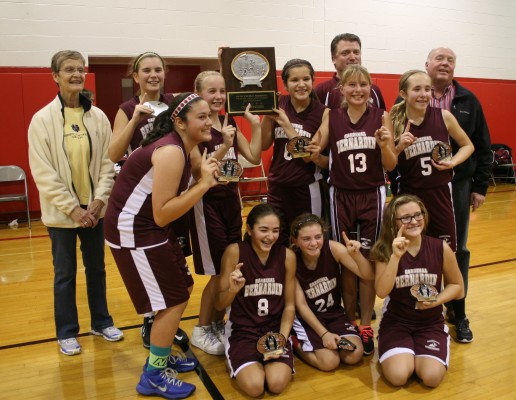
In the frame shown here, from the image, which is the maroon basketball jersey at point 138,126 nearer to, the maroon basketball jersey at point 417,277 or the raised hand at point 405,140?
the raised hand at point 405,140

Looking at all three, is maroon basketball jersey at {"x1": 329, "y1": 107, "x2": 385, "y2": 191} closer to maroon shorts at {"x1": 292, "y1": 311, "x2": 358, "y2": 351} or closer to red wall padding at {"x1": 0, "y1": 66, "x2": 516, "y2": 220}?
maroon shorts at {"x1": 292, "y1": 311, "x2": 358, "y2": 351}

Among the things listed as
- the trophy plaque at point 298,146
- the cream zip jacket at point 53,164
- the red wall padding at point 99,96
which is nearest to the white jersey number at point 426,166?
the trophy plaque at point 298,146

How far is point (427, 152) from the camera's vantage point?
3350mm

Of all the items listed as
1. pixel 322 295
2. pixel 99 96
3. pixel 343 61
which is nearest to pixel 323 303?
pixel 322 295

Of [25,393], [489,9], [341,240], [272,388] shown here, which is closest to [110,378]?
[25,393]

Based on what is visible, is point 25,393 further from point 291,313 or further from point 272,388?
point 291,313

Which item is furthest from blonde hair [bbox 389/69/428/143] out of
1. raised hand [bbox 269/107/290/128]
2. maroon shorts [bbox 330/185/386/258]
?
raised hand [bbox 269/107/290/128]

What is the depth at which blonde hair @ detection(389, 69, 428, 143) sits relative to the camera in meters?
3.34

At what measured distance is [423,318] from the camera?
306cm

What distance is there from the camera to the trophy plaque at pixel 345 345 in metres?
3.03

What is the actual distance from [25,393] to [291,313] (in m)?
1.65

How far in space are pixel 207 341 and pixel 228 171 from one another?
1.19m

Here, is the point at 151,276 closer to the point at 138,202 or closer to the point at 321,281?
the point at 138,202

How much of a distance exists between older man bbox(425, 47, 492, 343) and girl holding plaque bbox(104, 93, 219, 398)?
1.92 meters
